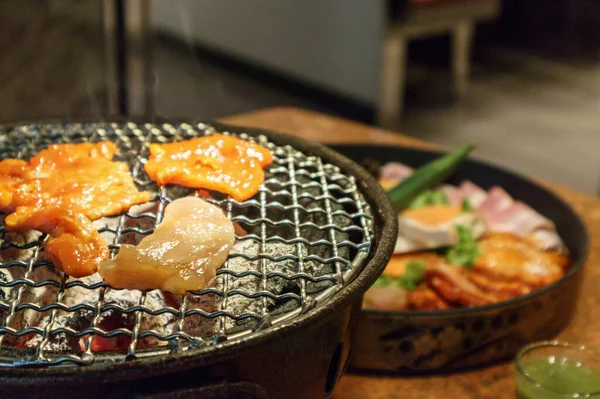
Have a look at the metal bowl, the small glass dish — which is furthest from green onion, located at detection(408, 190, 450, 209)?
the small glass dish

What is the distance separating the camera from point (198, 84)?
22.7ft

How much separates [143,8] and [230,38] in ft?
9.39

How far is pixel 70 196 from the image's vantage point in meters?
1.21

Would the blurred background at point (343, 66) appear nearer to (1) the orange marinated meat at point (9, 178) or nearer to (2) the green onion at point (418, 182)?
(2) the green onion at point (418, 182)

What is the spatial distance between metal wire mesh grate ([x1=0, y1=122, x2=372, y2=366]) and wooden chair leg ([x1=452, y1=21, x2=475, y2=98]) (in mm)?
5206

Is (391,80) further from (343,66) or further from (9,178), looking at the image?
(9,178)

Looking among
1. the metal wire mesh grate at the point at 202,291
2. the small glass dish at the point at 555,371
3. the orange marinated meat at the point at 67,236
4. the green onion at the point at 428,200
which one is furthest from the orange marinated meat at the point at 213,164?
the green onion at the point at 428,200

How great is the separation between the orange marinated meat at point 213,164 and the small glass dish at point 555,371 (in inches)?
28.3

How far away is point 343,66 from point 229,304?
5.07m

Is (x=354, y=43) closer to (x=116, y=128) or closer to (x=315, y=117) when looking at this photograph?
(x=315, y=117)

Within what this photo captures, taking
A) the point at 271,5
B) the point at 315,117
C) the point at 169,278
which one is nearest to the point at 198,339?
the point at 169,278

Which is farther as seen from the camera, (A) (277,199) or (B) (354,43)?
(B) (354,43)

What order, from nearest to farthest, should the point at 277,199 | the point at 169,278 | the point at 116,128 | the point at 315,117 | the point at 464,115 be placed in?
the point at 169,278 → the point at 277,199 → the point at 116,128 → the point at 315,117 → the point at 464,115

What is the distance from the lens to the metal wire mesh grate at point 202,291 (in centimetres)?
94
